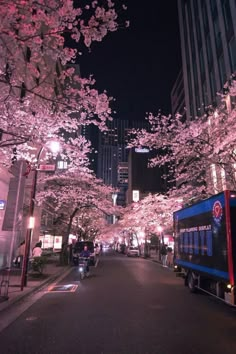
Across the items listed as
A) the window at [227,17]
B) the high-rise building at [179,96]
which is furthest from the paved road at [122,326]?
the high-rise building at [179,96]

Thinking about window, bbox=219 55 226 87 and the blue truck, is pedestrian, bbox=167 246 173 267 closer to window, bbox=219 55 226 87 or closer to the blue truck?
the blue truck

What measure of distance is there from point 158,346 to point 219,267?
420 cm

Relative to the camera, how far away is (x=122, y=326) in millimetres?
6957

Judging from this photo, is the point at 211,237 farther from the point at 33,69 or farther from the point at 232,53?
the point at 232,53

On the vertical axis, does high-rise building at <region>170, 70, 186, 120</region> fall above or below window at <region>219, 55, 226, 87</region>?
above

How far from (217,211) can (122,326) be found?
15.3ft

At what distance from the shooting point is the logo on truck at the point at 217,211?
891 cm

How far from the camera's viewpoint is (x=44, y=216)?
4394 cm

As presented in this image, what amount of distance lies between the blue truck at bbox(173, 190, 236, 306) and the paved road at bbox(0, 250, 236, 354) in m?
0.82

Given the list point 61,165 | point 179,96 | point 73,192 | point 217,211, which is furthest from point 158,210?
point 179,96

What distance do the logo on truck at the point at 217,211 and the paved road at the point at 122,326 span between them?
289 centimetres

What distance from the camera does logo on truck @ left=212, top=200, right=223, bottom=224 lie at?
891 centimetres

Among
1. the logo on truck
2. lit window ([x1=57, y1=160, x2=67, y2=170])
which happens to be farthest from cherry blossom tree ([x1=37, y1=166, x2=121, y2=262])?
lit window ([x1=57, y1=160, x2=67, y2=170])

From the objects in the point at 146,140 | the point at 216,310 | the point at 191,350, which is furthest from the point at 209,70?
the point at 191,350
